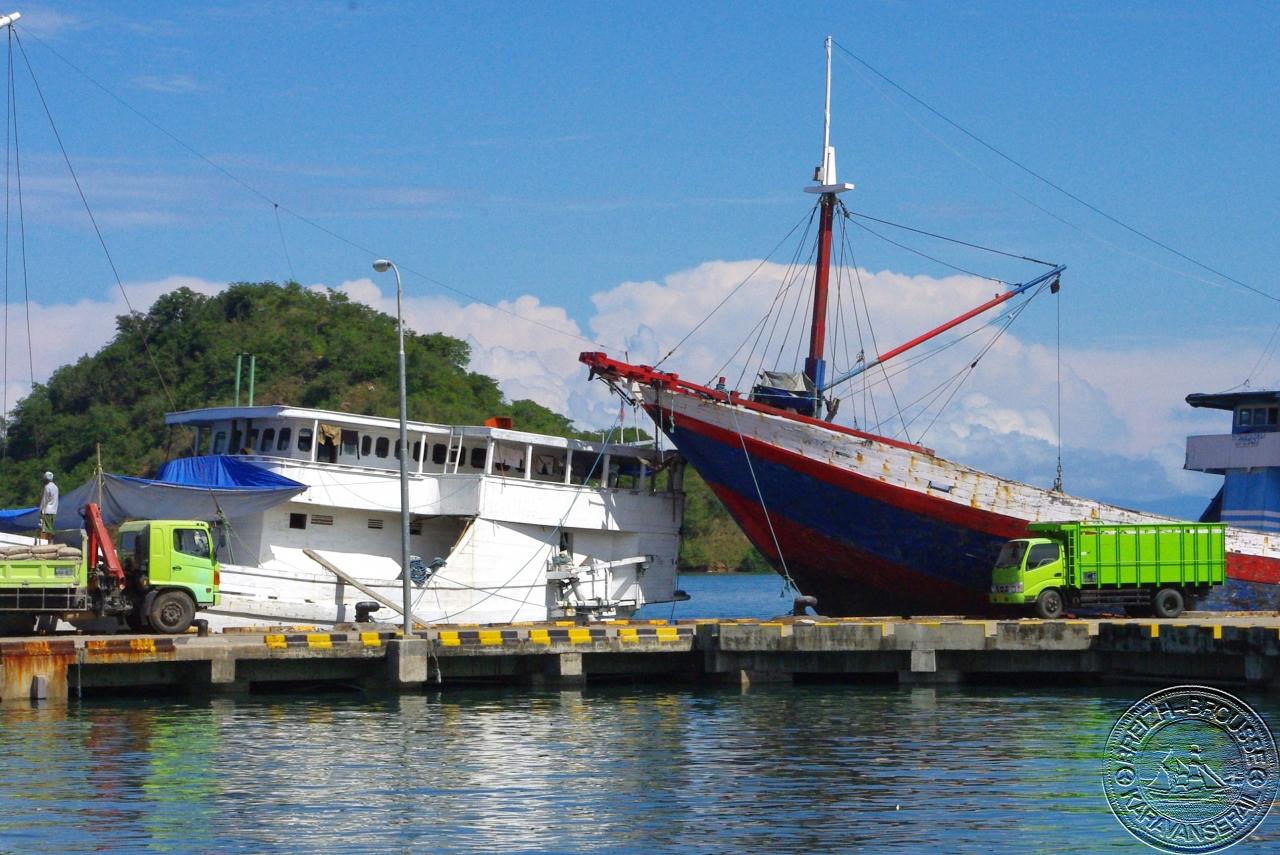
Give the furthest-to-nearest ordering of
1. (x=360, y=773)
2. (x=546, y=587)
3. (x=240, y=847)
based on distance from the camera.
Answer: (x=546, y=587)
(x=360, y=773)
(x=240, y=847)

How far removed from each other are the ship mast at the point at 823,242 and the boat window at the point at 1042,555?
1154 centimetres

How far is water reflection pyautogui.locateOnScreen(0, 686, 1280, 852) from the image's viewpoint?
18.9m

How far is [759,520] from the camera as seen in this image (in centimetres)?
4475

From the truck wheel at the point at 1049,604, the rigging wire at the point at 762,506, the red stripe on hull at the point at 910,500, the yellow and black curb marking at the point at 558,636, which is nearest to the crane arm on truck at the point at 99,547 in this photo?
the yellow and black curb marking at the point at 558,636

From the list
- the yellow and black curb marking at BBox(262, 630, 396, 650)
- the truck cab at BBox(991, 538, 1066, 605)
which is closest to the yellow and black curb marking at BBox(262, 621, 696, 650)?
the yellow and black curb marking at BBox(262, 630, 396, 650)

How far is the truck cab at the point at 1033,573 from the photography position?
36312mm

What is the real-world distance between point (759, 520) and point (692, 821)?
25151 millimetres

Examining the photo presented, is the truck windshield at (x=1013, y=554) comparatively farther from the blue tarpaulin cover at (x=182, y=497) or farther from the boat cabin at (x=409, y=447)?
the blue tarpaulin cover at (x=182, y=497)

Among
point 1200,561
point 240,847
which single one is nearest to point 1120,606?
point 1200,561

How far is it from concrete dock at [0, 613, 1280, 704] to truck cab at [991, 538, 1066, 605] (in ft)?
7.35

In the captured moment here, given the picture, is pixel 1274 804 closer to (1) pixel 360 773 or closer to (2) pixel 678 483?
(1) pixel 360 773

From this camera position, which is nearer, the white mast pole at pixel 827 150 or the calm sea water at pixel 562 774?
the calm sea water at pixel 562 774

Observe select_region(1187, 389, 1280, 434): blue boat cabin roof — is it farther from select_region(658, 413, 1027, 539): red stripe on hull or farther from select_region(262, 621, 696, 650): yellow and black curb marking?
select_region(262, 621, 696, 650): yellow and black curb marking

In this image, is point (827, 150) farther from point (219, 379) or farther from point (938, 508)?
point (219, 379)
